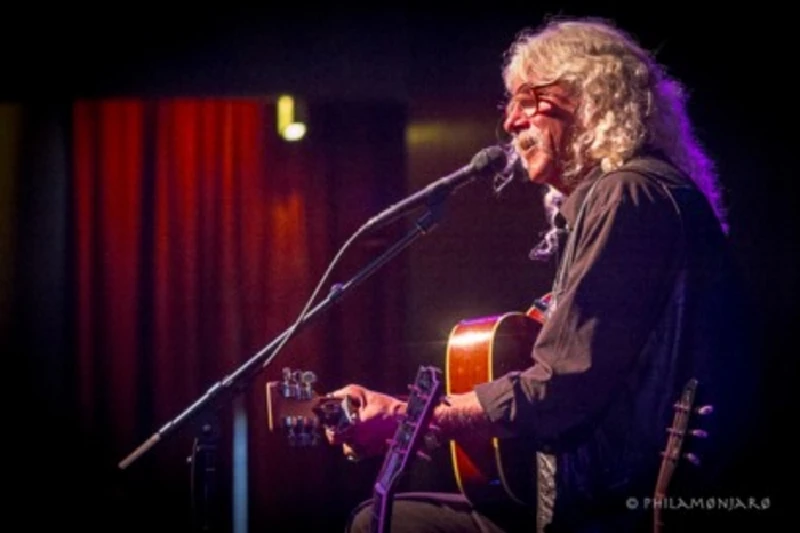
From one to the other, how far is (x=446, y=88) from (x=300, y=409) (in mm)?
2265

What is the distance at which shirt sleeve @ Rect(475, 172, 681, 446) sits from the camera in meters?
1.79

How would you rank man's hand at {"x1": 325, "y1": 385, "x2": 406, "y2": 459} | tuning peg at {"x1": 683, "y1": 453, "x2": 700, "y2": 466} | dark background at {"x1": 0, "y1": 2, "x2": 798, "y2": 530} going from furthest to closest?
dark background at {"x1": 0, "y1": 2, "x2": 798, "y2": 530} < man's hand at {"x1": 325, "y1": 385, "x2": 406, "y2": 459} < tuning peg at {"x1": 683, "y1": 453, "x2": 700, "y2": 466}

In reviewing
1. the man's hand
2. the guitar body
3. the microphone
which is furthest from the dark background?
the man's hand

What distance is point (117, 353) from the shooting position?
4355 millimetres

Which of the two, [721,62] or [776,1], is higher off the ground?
[776,1]

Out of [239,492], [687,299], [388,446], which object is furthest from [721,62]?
[239,492]

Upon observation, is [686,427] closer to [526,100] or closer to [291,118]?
[526,100]

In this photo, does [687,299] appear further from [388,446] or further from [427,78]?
[427,78]

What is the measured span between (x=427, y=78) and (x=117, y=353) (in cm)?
222

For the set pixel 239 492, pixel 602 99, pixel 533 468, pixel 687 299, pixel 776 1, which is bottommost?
pixel 239 492

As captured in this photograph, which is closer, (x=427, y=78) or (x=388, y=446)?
(x=388, y=446)

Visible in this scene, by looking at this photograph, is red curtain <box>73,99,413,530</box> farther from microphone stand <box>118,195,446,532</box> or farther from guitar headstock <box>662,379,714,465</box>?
guitar headstock <box>662,379,714,465</box>

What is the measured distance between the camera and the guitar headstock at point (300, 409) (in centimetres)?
223

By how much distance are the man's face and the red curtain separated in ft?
6.73
